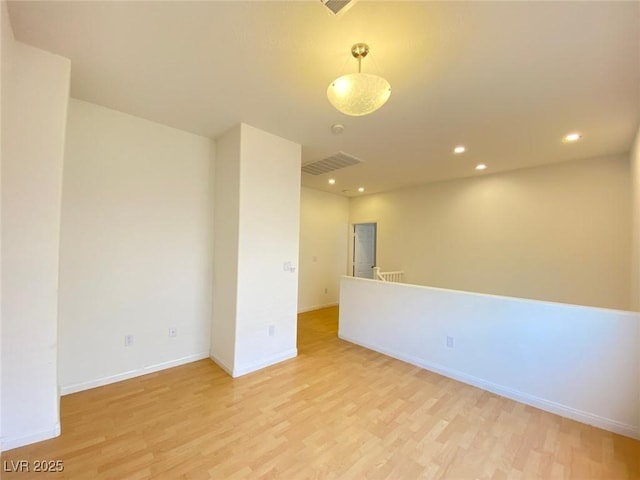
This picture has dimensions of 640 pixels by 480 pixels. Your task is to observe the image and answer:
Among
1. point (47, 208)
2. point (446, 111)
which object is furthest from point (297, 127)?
point (47, 208)

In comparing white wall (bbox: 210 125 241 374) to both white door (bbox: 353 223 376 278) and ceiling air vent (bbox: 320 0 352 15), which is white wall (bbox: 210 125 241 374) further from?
white door (bbox: 353 223 376 278)

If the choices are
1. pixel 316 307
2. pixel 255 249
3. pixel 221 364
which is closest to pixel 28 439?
pixel 221 364

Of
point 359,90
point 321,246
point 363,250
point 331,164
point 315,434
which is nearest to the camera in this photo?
point 359,90

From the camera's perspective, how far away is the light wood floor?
1747 millimetres

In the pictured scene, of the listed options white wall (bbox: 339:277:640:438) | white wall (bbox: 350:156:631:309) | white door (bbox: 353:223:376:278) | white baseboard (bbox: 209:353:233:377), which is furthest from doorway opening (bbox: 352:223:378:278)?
white baseboard (bbox: 209:353:233:377)

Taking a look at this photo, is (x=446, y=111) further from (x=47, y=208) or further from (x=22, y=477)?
(x=22, y=477)

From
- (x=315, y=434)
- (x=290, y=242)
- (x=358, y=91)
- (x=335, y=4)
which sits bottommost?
(x=315, y=434)

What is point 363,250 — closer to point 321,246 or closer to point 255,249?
point 321,246

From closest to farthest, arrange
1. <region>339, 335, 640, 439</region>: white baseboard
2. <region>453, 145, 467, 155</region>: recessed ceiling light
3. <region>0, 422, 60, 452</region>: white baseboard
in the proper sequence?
1. <region>0, 422, 60, 452</region>: white baseboard
2. <region>339, 335, 640, 439</region>: white baseboard
3. <region>453, 145, 467, 155</region>: recessed ceiling light

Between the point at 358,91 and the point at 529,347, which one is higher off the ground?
the point at 358,91

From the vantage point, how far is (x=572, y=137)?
10.2ft

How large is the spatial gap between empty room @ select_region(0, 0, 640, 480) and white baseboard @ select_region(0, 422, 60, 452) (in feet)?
0.06

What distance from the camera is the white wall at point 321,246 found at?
5.93 m

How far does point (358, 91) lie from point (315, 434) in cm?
248
